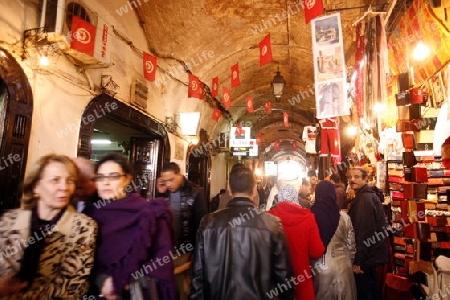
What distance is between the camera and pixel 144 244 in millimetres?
2482

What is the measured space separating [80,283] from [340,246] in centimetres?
312

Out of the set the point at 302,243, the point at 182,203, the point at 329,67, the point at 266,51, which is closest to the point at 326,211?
the point at 302,243

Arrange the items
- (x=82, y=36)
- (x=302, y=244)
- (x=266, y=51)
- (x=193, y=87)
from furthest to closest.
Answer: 1. (x=193, y=87)
2. (x=266, y=51)
3. (x=82, y=36)
4. (x=302, y=244)

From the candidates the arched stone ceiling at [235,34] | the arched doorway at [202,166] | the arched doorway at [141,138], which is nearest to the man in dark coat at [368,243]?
the arched stone ceiling at [235,34]

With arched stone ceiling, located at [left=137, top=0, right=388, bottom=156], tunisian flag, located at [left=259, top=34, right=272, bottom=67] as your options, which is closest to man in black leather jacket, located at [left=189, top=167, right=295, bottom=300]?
arched stone ceiling, located at [left=137, top=0, right=388, bottom=156]

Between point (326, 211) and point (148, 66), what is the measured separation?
5.57 meters

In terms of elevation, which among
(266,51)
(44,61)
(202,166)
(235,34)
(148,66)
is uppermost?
(235,34)

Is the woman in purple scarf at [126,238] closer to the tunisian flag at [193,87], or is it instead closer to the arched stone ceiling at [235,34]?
the arched stone ceiling at [235,34]

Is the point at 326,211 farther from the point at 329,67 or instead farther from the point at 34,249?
the point at 329,67

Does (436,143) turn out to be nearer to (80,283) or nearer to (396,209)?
(396,209)

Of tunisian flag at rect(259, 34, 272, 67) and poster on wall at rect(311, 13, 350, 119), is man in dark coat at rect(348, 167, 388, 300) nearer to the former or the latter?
poster on wall at rect(311, 13, 350, 119)

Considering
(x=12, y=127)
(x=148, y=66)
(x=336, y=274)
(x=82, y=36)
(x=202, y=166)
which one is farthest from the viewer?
(x=202, y=166)

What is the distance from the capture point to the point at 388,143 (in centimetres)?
603

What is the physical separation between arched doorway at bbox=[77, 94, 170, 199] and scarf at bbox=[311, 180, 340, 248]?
15.1 ft
